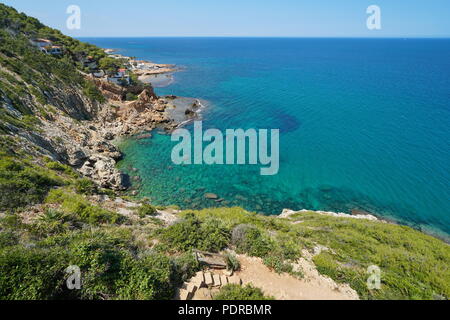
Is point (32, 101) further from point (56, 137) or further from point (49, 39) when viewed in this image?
point (49, 39)

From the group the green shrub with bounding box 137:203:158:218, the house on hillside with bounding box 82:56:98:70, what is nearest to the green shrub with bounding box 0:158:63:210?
the green shrub with bounding box 137:203:158:218

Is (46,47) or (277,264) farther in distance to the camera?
(46,47)

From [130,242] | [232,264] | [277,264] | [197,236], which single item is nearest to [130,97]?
[130,242]

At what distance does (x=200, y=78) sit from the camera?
78000 millimetres

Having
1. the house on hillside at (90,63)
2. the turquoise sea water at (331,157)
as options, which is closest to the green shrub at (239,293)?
the turquoise sea water at (331,157)

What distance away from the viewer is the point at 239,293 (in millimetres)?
7715

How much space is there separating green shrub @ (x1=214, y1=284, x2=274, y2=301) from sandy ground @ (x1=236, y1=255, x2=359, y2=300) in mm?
615

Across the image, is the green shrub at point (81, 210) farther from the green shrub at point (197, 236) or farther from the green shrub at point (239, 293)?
the green shrub at point (239, 293)

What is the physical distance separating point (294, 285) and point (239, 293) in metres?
2.70

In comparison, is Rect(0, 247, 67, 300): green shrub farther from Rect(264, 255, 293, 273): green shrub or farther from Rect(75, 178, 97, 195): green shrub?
Rect(75, 178, 97, 195): green shrub

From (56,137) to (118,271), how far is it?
23568 mm

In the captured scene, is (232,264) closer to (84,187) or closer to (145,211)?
(145,211)

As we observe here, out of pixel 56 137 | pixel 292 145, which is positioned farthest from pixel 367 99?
pixel 56 137

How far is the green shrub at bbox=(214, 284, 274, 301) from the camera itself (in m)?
7.55
